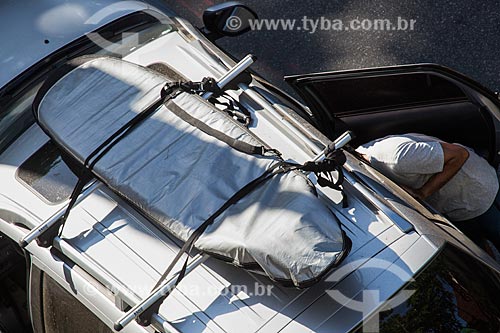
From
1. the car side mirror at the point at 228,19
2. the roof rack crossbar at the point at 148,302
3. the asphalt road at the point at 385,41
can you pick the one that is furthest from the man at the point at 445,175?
the asphalt road at the point at 385,41

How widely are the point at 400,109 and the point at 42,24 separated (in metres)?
2.01

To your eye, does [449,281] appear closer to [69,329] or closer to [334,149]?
[334,149]

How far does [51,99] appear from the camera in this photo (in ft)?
11.1

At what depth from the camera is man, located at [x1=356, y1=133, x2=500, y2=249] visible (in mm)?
3465

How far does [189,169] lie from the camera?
9.78 ft

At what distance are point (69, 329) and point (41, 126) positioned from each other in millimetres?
884

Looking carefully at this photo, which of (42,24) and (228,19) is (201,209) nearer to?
(228,19)

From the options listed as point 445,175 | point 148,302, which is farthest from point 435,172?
point 148,302

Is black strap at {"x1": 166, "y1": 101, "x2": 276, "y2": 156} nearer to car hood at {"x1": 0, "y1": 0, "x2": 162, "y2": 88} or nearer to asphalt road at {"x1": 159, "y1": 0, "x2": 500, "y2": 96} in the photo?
car hood at {"x1": 0, "y1": 0, "x2": 162, "y2": 88}

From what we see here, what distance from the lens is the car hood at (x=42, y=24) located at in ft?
13.1

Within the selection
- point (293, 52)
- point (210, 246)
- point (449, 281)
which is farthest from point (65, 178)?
point (293, 52)

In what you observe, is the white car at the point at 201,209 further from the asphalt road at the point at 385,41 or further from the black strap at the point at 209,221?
the asphalt road at the point at 385,41

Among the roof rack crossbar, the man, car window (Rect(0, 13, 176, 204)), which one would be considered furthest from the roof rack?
the man

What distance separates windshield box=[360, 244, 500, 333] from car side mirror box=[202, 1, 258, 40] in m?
1.76
